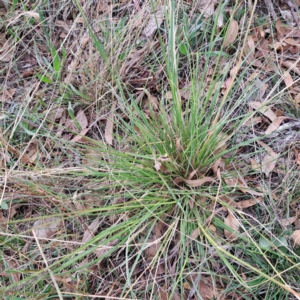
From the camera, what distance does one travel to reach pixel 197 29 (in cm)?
174

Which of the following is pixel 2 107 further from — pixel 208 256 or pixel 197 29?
pixel 208 256

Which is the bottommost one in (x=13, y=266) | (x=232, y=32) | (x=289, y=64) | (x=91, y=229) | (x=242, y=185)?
(x=13, y=266)

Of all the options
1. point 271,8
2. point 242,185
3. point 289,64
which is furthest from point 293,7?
point 242,185

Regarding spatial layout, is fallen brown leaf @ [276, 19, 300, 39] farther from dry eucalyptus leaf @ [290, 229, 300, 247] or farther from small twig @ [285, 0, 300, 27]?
dry eucalyptus leaf @ [290, 229, 300, 247]

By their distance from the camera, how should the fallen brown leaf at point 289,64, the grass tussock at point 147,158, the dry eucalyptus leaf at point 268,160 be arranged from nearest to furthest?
the grass tussock at point 147,158 < the dry eucalyptus leaf at point 268,160 < the fallen brown leaf at point 289,64

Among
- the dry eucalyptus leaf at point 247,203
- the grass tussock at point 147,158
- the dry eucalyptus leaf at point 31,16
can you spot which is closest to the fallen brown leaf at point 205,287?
the grass tussock at point 147,158

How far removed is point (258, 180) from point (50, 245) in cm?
83

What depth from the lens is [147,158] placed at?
1431 mm


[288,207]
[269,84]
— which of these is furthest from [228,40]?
[288,207]

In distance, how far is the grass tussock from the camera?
1.38 m

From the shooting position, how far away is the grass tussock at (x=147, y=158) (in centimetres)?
138

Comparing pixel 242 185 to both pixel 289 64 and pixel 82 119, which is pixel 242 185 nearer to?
pixel 289 64

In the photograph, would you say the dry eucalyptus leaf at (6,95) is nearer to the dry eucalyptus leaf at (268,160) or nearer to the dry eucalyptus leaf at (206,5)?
the dry eucalyptus leaf at (206,5)

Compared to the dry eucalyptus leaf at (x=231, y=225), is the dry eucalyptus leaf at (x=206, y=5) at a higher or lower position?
higher
